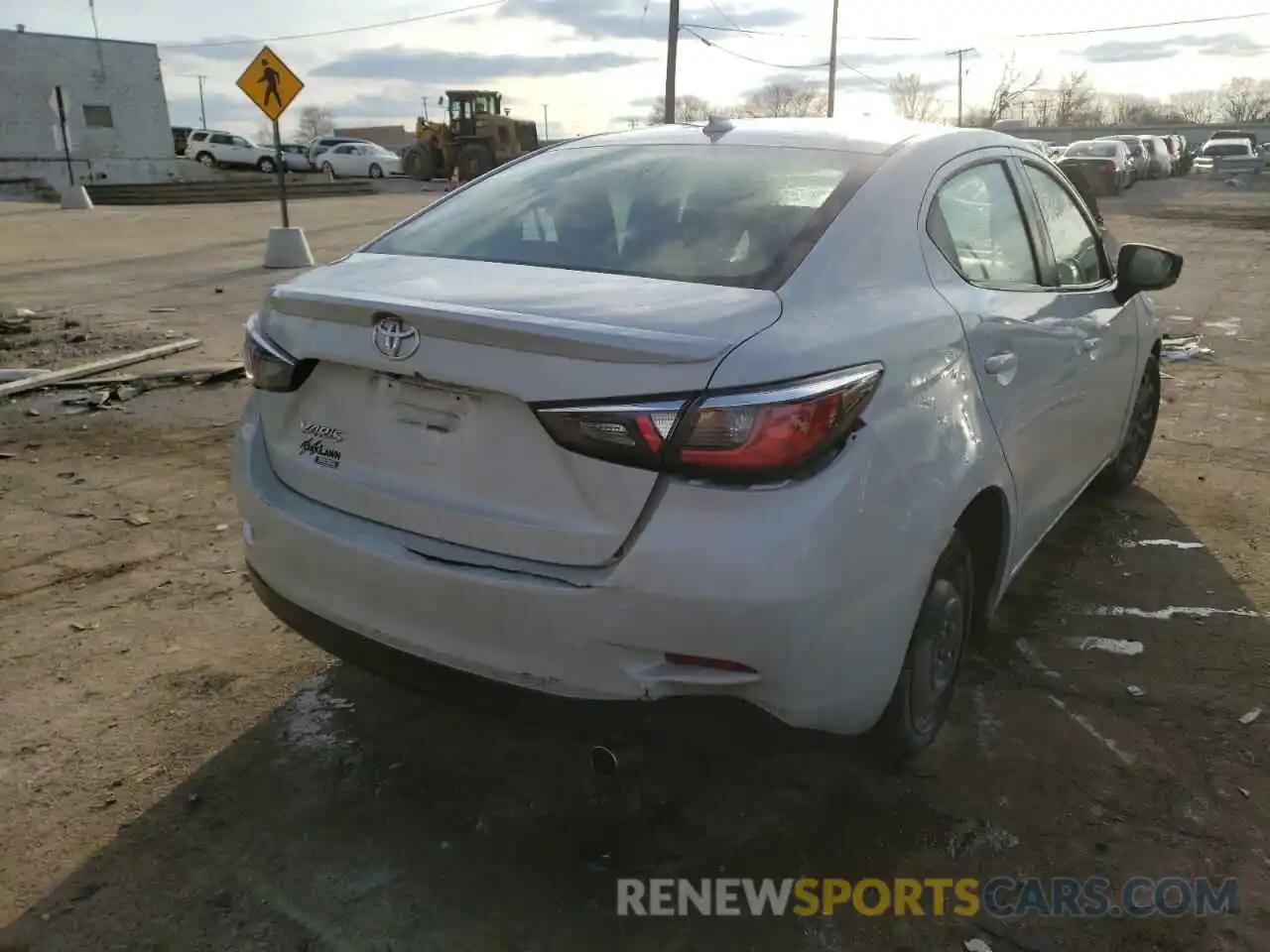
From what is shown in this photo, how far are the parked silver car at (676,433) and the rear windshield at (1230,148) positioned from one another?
5540cm

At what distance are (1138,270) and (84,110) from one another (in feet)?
155

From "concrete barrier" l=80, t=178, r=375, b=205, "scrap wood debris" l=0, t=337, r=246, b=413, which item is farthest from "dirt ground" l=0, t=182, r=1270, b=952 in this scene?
"concrete barrier" l=80, t=178, r=375, b=205

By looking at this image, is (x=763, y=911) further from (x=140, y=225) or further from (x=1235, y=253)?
(x=140, y=225)

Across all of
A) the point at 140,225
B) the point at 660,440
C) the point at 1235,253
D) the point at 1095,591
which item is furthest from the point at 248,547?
the point at 140,225

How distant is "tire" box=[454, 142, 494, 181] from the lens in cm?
3434

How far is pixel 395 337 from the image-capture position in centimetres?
229

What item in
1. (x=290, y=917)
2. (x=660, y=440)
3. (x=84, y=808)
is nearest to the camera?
(x=660, y=440)

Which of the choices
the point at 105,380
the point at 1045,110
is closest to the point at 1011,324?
the point at 105,380

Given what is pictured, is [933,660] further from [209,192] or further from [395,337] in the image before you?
[209,192]

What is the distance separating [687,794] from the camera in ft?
9.13

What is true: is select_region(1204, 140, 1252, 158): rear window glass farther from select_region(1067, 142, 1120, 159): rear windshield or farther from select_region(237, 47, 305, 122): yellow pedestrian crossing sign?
select_region(237, 47, 305, 122): yellow pedestrian crossing sign

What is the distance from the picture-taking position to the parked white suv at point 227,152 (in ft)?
148

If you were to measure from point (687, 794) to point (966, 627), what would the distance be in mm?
897

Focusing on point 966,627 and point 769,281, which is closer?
point 769,281
